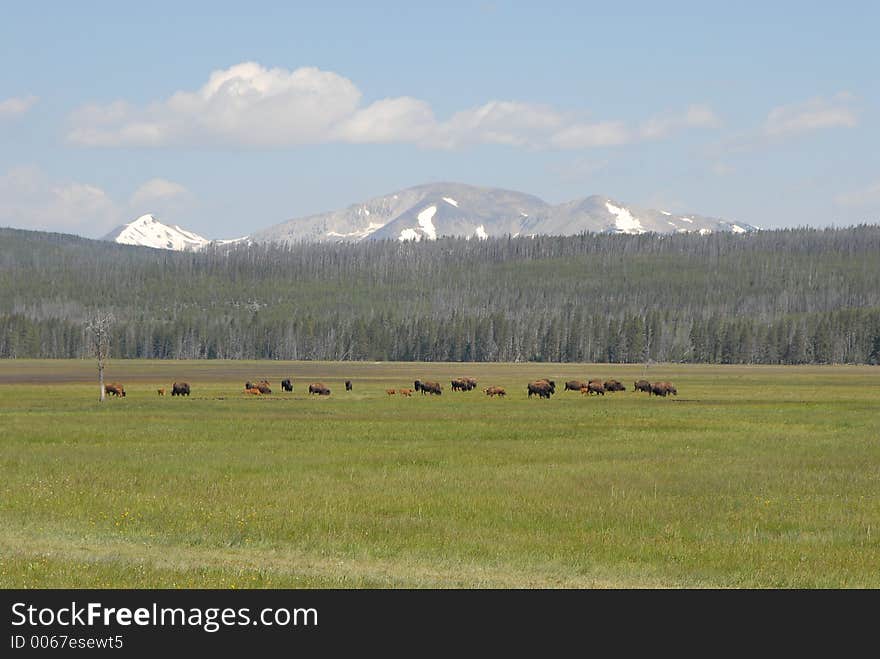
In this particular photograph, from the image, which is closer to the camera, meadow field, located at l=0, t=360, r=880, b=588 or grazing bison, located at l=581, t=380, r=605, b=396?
meadow field, located at l=0, t=360, r=880, b=588

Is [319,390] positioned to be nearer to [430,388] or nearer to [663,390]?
[430,388]

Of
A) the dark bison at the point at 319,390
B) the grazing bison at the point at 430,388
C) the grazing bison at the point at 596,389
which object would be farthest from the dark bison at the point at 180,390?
the grazing bison at the point at 596,389

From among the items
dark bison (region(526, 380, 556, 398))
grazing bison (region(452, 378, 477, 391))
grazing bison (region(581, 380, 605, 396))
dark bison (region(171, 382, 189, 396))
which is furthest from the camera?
grazing bison (region(452, 378, 477, 391))

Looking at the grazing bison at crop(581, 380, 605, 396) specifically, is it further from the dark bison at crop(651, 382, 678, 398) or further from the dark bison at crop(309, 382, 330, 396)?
the dark bison at crop(309, 382, 330, 396)

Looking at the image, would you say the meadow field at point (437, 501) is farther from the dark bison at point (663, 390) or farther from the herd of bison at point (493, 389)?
the dark bison at point (663, 390)

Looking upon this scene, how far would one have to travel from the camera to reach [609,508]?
2575 cm

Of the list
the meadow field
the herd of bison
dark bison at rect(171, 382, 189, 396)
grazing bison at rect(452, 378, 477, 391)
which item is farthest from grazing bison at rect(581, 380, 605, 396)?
dark bison at rect(171, 382, 189, 396)

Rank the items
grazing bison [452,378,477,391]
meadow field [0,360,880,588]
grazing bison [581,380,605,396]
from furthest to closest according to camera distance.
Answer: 1. grazing bison [452,378,477,391]
2. grazing bison [581,380,605,396]
3. meadow field [0,360,880,588]

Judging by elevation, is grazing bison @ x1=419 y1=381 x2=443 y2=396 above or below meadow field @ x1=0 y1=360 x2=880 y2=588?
above

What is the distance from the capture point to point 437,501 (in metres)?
26.8

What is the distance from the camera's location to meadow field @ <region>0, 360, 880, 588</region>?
1866cm

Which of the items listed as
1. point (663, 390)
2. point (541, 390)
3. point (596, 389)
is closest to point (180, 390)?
point (541, 390)

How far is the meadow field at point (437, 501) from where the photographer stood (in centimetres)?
1866
